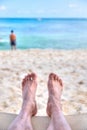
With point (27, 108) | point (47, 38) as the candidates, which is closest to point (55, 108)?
point (27, 108)

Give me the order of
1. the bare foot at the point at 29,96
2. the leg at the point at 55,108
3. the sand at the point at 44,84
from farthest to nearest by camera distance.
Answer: the sand at the point at 44,84
the bare foot at the point at 29,96
the leg at the point at 55,108

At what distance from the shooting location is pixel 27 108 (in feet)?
5.92

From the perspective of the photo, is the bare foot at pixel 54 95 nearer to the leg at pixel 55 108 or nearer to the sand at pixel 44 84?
the leg at pixel 55 108

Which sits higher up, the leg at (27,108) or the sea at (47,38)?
the sea at (47,38)

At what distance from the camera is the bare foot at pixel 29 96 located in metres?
1.82

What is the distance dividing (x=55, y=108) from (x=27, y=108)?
0.15m

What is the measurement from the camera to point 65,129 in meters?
1.54

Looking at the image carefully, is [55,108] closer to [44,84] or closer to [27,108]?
[27,108]

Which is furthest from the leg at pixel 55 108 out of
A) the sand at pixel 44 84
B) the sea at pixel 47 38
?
the sea at pixel 47 38

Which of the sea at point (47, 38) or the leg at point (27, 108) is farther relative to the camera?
the sea at point (47, 38)

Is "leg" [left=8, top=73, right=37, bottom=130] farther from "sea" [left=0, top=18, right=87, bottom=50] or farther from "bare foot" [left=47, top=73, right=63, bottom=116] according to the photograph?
"sea" [left=0, top=18, right=87, bottom=50]

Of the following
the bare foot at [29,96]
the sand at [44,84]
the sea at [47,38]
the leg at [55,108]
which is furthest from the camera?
the sea at [47,38]

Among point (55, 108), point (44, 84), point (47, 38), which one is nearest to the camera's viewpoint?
point (55, 108)

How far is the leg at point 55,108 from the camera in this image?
159 cm
